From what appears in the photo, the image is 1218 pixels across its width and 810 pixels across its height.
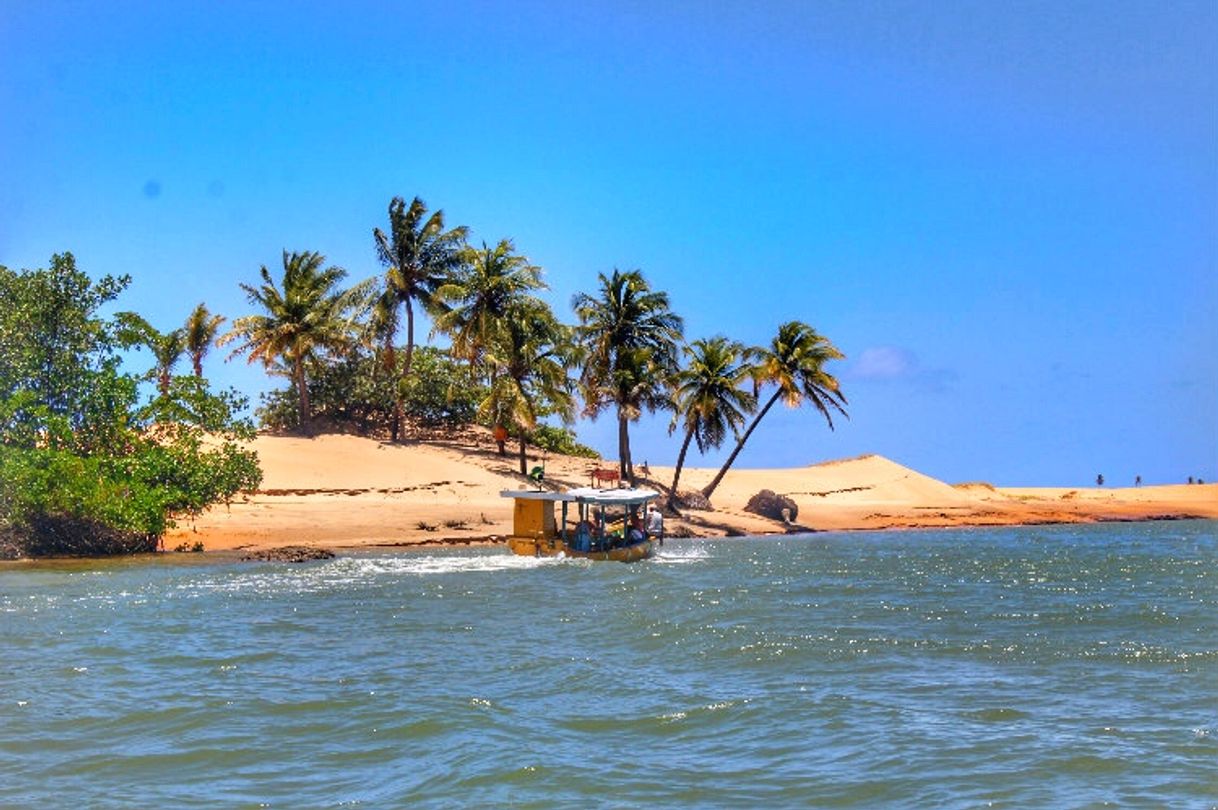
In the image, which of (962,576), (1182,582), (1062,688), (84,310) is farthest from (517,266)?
(1062,688)

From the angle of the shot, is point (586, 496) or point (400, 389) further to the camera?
point (400, 389)

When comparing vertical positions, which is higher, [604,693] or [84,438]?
[84,438]

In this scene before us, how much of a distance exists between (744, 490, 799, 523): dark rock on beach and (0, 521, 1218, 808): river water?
24.4 m

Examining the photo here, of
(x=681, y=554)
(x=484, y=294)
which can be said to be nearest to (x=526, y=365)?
(x=484, y=294)

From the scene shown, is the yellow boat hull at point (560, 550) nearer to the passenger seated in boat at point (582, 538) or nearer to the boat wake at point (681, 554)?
the passenger seated in boat at point (582, 538)

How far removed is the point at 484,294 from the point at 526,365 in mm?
4077

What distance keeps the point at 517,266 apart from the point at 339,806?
4536 cm

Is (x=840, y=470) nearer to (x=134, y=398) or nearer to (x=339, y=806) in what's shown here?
(x=134, y=398)

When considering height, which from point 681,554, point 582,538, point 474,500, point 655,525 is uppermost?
point 474,500

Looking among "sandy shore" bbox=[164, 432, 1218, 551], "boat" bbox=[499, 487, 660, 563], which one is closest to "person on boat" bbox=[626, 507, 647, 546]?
"boat" bbox=[499, 487, 660, 563]

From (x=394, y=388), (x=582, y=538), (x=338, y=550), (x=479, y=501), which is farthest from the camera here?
(x=394, y=388)

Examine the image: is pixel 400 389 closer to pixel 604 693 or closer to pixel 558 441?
pixel 558 441

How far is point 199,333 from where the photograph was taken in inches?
2628

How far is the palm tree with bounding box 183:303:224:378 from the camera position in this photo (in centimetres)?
6650
